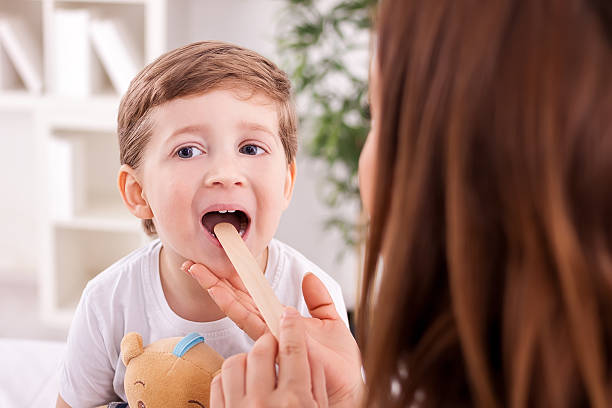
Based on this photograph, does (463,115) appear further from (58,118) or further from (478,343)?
(58,118)

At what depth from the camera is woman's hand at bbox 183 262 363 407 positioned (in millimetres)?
676

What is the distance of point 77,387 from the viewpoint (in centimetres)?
88

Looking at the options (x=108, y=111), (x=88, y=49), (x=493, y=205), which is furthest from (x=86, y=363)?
(x=88, y=49)

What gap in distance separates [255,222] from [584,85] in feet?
1.51

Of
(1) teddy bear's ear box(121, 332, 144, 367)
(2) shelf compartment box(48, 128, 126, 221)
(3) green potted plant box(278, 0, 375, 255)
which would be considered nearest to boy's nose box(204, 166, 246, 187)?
(1) teddy bear's ear box(121, 332, 144, 367)

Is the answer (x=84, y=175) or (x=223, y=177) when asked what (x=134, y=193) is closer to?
(x=223, y=177)

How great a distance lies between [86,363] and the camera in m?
0.87

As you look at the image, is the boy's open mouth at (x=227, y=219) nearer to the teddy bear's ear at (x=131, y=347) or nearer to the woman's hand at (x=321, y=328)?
the woman's hand at (x=321, y=328)

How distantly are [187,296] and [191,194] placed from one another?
0.16 m

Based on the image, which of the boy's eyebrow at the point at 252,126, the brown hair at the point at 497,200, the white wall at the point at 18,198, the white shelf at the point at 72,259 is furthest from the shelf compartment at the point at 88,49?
the brown hair at the point at 497,200

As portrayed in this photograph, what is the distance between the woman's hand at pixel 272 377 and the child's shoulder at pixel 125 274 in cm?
31

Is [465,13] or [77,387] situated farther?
[77,387]

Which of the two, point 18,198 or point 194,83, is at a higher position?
point 194,83

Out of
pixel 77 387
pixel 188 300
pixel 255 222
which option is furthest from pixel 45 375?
pixel 255 222
